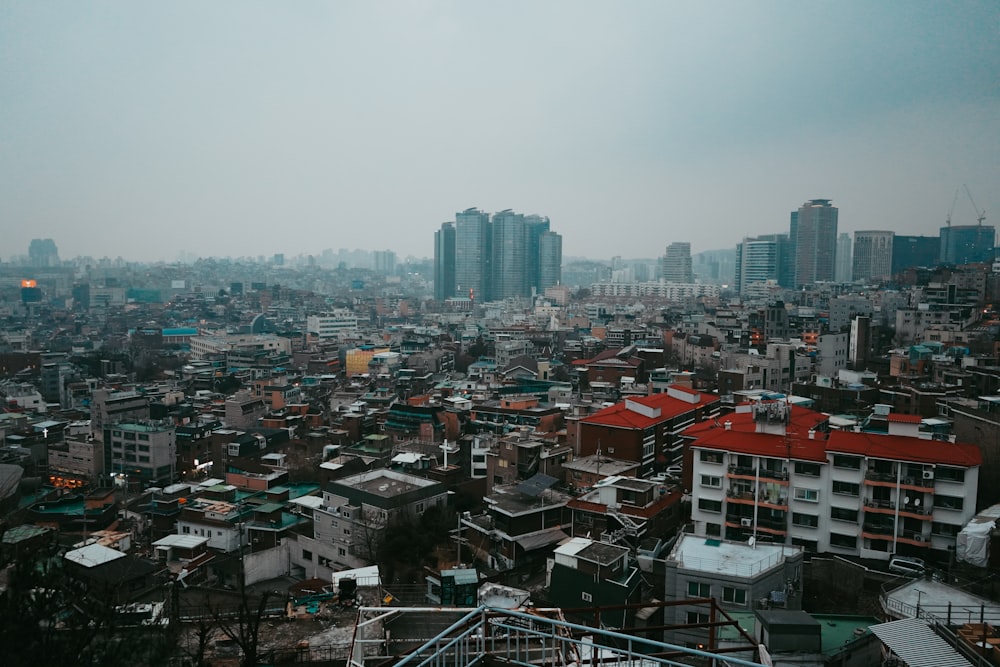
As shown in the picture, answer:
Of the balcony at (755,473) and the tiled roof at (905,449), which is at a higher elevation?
the tiled roof at (905,449)

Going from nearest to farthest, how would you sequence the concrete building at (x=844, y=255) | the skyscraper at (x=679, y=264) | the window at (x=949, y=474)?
the window at (x=949, y=474), the concrete building at (x=844, y=255), the skyscraper at (x=679, y=264)

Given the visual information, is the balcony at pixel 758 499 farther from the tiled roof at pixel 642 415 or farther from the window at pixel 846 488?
the tiled roof at pixel 642 415

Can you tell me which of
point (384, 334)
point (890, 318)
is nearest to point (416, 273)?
point (384, 334)

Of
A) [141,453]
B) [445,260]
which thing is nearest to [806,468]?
[141,453]

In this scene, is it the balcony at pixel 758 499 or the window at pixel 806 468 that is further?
the balcony at pixel 758 499

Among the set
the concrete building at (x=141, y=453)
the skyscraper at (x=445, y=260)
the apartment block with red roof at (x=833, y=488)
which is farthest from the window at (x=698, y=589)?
the skyscraper at (x=445, y=260)
